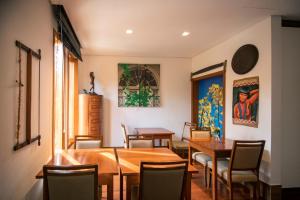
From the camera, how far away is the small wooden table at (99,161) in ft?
6.59

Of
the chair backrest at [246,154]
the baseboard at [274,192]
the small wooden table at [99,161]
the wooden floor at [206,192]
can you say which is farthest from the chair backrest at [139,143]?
the baseboard at [274,192]

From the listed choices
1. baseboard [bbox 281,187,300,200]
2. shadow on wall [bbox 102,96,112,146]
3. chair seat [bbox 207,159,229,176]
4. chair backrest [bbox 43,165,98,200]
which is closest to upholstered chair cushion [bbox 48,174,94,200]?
chair backrest [bbox 43,165,98,200]

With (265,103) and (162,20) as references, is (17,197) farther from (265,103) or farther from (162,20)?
(265,103)

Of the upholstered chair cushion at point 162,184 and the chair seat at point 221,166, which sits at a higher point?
the upholstered chair cushion at point 162,184

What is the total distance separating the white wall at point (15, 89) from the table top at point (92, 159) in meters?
0.20

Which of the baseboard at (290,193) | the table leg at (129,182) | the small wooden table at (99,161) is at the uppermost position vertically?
the small wooden table at (99,161)

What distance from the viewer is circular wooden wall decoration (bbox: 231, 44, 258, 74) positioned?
3348 millimetres

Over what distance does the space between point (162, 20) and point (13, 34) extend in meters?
2.05

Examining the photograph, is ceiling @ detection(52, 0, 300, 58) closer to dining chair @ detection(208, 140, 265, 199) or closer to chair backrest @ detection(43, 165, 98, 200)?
dining chair @ detection(208, 140, 265, 199)

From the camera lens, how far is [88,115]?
4.89 meters

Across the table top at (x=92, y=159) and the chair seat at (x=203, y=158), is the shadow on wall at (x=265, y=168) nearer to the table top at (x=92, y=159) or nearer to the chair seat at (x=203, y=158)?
the chair seat at (x=203, y=158)

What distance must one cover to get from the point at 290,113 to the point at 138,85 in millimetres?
3493

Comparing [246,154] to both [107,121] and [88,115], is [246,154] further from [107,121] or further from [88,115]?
[107,121]

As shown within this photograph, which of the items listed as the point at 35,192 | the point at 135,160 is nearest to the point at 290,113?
the point at 135,160
